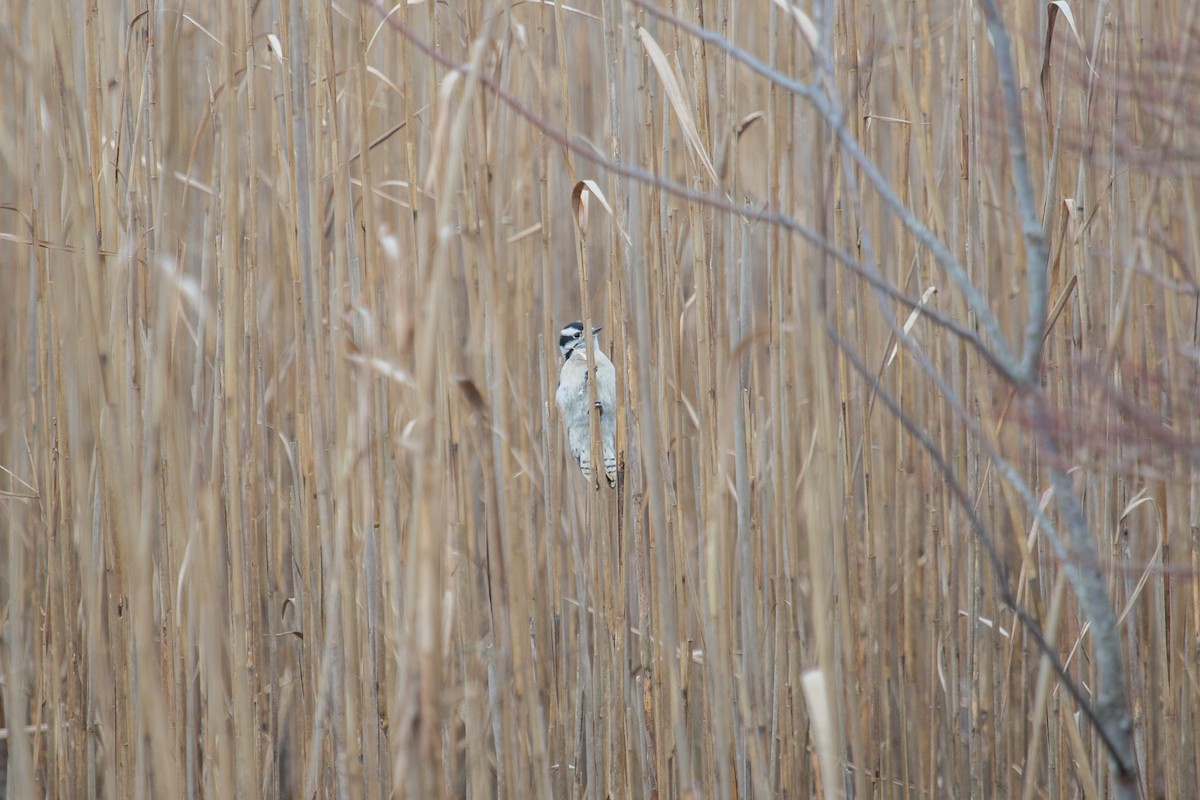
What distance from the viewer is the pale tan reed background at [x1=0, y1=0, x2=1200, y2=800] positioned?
37.7 inches

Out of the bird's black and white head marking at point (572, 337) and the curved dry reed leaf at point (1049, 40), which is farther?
the bird's black and white head marking at point (572, 337)

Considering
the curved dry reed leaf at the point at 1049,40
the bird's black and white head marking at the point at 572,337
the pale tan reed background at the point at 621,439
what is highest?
the curved dry reed leaf at the point at 1049,40

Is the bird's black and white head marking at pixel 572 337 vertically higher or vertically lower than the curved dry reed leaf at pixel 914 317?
higher

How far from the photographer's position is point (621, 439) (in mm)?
1183

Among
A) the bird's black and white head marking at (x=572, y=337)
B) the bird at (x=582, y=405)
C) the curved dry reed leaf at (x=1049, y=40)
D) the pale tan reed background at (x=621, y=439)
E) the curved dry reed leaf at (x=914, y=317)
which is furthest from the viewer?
the bird's black and white head marking at (x=572, y=337)

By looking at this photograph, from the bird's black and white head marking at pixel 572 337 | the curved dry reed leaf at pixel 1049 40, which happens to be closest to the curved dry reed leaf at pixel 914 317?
the curved dry reed leaf at pixel 1049 40

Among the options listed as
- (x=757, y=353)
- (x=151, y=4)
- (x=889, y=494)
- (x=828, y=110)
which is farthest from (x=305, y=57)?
(x=889, y=494)

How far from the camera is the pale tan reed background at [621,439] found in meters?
0.96

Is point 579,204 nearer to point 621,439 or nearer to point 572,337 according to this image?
point 621,439

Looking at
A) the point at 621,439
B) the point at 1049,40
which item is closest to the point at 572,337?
the point at 621,439

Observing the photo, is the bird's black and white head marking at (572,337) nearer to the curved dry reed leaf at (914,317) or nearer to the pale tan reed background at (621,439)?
the pale tan reed background at (621,439)

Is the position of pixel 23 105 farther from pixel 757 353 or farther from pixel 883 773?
pixel 883 773

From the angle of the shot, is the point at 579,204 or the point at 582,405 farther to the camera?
the point at 582,405

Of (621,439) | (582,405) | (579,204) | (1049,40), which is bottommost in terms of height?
(621,439)
